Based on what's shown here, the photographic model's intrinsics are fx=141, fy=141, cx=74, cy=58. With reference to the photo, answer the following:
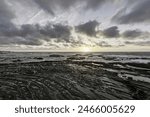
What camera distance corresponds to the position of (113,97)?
12008 mm

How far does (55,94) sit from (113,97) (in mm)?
5005

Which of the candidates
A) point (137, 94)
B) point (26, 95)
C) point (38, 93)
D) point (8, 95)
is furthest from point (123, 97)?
point (8, 95)

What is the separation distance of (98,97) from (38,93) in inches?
208

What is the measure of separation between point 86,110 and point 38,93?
5984 millimetres

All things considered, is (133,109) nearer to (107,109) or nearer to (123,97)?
(107,109)

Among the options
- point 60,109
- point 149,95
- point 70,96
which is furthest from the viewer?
point 149,95

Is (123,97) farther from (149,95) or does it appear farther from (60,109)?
(60,109)

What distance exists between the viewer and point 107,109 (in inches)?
314

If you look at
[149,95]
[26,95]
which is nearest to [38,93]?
[26,95]

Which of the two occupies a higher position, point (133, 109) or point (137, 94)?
point (133, 109)

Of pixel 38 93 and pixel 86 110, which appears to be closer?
pixel 86 110

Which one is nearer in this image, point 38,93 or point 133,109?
point 133,109

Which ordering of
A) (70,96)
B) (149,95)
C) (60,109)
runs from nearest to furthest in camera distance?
(60,109) < (70,96) < (149,95)

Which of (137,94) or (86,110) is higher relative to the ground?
(86,110)
